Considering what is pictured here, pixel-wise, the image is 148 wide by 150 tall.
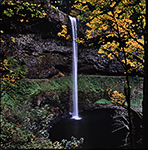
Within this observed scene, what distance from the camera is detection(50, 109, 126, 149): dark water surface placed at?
22.2 feet

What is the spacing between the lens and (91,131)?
8.09m

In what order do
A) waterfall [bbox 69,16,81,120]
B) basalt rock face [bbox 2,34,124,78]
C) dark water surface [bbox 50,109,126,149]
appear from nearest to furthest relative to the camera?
dark water surface [bbox 50,109,126,149] < waterfall [bbox 69,16,81,120] < basalt rock face [bbox 2,34,124,78]

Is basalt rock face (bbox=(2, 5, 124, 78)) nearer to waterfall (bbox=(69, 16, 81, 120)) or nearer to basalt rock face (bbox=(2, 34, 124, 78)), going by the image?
basalt rock face (bbox=(2, 34, 124, 78))

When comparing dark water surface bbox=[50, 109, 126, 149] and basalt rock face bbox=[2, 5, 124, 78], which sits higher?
basalt rock face bbox=[2, 5, 124, 78]

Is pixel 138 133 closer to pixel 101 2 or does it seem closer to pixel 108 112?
pixel 108 112

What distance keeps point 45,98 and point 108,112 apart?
242 inches

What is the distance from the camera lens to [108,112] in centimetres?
1182

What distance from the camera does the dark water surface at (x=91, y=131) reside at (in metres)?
6.76

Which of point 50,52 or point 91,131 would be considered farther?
point 50,52

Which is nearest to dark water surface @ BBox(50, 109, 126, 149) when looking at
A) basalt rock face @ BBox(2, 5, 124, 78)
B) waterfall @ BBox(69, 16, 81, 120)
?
waterfall @ BBox(69, 16, 81, 120)

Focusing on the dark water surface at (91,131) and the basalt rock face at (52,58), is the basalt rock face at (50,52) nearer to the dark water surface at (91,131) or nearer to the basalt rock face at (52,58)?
the basalt rock face at (52,58)

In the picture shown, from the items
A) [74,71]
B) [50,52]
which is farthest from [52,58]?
[74,71]

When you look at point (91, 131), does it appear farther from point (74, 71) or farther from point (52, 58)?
point (52, 58)

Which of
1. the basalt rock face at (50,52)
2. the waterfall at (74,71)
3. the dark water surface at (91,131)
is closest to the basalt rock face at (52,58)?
the basalt rock face at (50,52)
